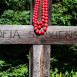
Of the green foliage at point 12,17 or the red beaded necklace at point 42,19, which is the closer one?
the red beaded necklace at point 42,19

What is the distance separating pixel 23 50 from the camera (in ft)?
10.9

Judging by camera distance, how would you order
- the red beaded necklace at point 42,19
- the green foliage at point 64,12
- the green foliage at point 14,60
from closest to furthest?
the red beaded necklace at point 42,19
the green foliage at point 14,60
the green foliage at point 64,12

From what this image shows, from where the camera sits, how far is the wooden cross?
2.02 metres

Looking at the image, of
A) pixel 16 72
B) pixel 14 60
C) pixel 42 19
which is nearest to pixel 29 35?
pixel 42 19

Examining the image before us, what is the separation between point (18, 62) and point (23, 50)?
275 millimetres

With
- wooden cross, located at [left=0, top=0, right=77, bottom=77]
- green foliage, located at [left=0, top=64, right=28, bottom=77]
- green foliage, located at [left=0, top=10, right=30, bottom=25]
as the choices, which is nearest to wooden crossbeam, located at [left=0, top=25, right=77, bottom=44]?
wooden cross, located at [left=0, top=0, right=77, bottom=77]

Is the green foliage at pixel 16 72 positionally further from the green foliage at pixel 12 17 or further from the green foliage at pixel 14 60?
the green foliage at pixel 12 17

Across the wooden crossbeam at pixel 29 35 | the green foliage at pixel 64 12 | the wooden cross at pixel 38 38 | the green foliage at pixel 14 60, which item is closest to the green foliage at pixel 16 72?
the green foliage at pixel 14 60

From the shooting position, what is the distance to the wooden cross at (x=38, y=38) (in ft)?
6.62

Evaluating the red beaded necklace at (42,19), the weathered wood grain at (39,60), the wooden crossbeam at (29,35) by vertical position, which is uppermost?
the red beaded necklace at (42,19)

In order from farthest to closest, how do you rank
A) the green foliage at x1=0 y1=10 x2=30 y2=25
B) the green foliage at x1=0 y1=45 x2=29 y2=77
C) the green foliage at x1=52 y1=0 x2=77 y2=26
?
the green foliage at x1=52 y1=0 x2=77 y2=26 < the green foliage at x1=0 y1=45 x2=29 y2=77 < the green foliage at x1=0 y1=10 x2=30 y2=25

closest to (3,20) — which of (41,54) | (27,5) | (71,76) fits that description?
(27,5)

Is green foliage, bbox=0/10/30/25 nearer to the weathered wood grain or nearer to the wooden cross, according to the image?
the wooden cross

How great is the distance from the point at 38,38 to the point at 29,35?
12cm
